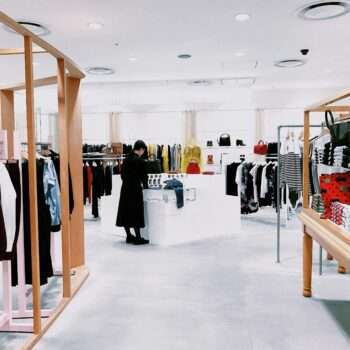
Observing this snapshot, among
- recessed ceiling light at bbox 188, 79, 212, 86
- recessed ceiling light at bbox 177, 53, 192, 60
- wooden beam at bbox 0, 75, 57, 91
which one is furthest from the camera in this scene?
recessed ceiling light at bbox 188, 79, 212, 86

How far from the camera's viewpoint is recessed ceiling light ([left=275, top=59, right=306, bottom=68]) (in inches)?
288

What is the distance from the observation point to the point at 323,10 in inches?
188

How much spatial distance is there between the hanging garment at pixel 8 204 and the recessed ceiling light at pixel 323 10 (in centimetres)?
407

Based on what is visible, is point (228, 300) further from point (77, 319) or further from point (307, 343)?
point (77, 319)

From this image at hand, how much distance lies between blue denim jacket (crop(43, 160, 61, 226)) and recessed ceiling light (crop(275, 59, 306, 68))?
18.2 feet

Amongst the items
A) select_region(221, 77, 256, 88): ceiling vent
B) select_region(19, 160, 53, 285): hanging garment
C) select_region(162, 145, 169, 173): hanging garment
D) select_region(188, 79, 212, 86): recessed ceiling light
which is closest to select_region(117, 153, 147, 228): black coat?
select_region(19, 160, 53, 285): hanging garment

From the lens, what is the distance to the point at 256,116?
36.5ft

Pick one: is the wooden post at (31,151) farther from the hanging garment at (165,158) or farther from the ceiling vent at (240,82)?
the hanging garment at (165,158)

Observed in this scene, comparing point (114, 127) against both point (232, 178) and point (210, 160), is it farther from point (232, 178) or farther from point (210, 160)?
point (232, 178)

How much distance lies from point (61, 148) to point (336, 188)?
234 centimetres

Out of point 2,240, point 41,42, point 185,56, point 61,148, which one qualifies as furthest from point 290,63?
point 2,240

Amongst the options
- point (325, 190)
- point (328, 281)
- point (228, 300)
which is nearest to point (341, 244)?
point (325, 190)

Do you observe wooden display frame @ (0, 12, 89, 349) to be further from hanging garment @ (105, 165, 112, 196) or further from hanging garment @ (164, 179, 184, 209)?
hanging garment @ (105, 165, 112, 196)

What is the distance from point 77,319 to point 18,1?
3642 millimetres
